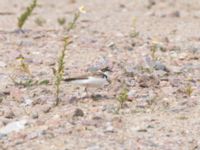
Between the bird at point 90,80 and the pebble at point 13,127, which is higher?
the bird at point 90,80

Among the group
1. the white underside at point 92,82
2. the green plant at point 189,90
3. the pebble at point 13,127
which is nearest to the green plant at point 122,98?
the white underside at point 92,82

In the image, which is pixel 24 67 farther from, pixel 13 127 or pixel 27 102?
pixel 13 127

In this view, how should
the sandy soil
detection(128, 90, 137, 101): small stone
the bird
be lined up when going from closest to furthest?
the sandy soil
the bird
detection(128, 90, 137, 101): small stone

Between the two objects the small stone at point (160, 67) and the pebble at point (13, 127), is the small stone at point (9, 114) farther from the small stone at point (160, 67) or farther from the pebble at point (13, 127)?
the small stone at point (160, 67)

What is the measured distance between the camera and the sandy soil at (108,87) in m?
5.64

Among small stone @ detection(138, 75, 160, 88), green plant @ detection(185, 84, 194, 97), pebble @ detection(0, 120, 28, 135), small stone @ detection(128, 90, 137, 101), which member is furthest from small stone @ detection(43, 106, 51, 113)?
green plant @ detection(185, 84, 194, 97)

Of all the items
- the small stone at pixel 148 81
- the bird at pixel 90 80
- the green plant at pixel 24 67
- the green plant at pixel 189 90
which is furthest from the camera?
the green plant at pixel 24 67

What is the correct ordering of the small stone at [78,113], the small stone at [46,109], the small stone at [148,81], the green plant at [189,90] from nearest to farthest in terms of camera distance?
the small stone at [78,113] → the small stone at [46,109] → the green plant at [189,90] → the small stone at [148,81]

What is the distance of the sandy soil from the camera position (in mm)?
5645

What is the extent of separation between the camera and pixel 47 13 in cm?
1252

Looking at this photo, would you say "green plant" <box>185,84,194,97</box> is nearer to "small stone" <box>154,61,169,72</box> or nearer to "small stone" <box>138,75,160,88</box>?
"small stone" <box>138,75,160,88</box>

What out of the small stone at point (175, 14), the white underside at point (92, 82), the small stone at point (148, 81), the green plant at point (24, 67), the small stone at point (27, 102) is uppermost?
the small stone at point (175, 14)

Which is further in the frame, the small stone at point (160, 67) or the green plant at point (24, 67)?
the small stone at point (160, 67)

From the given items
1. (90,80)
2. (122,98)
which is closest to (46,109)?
(90,80)
